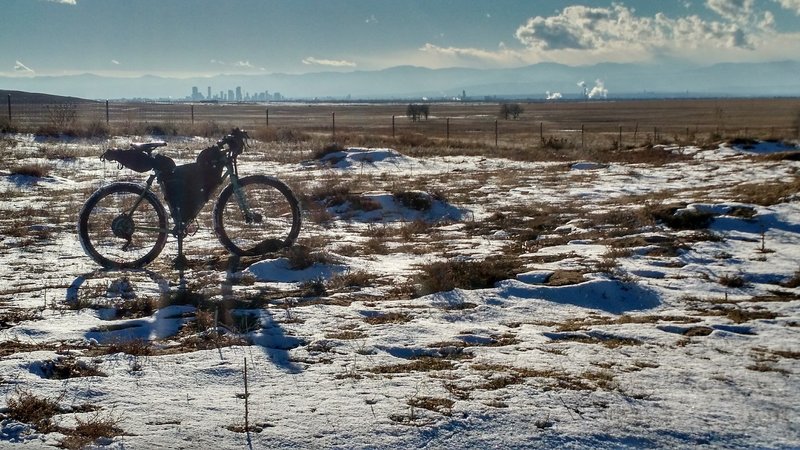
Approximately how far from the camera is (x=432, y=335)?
209 inches

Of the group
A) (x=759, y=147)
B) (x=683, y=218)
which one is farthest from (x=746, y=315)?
(x=759, y=147)

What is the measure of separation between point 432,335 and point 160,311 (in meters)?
2.46

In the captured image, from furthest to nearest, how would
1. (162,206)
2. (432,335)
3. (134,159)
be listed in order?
(162,206) → (134,159) → (432,335)

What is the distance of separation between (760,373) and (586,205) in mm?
8123

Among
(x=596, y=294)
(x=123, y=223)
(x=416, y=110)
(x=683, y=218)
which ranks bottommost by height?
(x=596, y=294)

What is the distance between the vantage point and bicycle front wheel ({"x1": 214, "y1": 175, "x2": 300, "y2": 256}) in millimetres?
8188

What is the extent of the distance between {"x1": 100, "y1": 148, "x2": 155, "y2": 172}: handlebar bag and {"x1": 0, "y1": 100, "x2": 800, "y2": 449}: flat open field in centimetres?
115

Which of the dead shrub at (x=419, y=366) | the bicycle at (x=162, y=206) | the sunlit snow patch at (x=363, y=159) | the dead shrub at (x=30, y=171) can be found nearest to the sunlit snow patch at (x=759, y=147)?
the sunlit snow patch at (x=363, y=159)

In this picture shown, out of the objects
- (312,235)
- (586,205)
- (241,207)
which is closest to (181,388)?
(241,207)

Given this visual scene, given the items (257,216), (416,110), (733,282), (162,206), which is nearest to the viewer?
(733,282)

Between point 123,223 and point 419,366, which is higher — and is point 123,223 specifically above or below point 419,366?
above

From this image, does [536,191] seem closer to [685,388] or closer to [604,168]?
[604,168]

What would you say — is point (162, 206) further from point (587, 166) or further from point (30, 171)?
point (587, 166)

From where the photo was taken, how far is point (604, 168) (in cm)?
1908
